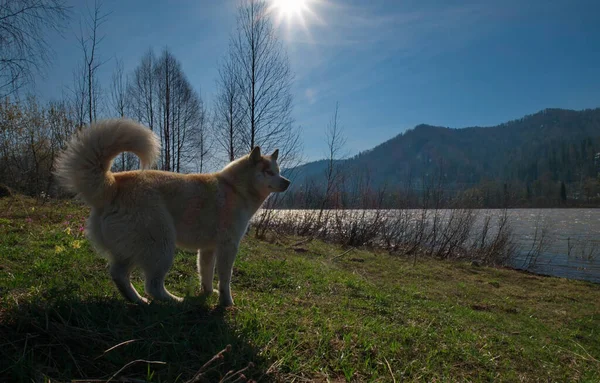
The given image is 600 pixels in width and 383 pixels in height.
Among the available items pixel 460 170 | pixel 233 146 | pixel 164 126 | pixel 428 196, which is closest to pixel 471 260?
pixel 428 196

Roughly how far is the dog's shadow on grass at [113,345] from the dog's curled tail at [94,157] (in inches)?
38.4

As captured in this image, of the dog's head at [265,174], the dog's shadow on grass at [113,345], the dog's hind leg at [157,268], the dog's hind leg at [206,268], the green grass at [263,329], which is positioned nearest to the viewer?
the dog's shadow on grass at [113,345]

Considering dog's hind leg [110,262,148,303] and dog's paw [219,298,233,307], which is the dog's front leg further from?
dog's hind leg [110,262,148,303]

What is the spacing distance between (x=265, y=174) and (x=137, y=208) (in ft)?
5.98

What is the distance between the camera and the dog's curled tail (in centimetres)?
300

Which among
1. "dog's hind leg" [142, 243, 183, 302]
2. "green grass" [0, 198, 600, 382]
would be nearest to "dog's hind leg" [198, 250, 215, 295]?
"green grass" [0, 198, 600, 382]

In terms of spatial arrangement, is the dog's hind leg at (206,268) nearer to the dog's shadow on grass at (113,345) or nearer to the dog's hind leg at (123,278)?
the dog's hind leg at (123,278)

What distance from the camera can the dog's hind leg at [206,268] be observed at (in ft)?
13.3

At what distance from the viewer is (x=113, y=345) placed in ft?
6.84

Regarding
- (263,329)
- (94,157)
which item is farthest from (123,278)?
(263,329)

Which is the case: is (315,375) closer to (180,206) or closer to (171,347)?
(171,347)

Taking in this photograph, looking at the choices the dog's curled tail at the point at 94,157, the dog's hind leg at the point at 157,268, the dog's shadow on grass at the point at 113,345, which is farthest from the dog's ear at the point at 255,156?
the dog's shadow on grass at the point at 113,345

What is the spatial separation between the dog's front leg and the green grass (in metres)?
0.19

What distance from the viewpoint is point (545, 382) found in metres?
3.35
